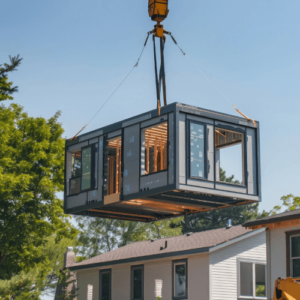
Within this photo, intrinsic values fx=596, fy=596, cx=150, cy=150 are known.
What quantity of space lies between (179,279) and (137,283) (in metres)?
3.27

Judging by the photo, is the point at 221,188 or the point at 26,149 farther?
the point at 26,149

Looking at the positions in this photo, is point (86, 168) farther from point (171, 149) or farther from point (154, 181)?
point (171, 149)

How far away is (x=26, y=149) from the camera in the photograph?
97.7 ft

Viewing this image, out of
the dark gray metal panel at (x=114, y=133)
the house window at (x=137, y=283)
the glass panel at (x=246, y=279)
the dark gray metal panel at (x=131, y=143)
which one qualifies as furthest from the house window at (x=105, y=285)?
the dark gray metal panel at (x=131, y=143)

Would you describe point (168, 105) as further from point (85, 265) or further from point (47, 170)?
point (85, 265)

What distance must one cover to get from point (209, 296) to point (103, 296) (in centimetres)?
838

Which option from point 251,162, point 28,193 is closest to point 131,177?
point 251,162

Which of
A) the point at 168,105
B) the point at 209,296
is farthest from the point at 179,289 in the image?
the point at 168,105

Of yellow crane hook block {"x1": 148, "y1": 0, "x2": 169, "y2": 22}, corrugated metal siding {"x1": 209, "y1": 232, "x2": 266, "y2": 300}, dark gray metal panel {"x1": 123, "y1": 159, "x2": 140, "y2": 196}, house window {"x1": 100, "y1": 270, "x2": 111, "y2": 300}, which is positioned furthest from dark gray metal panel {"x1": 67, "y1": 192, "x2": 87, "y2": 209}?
house window {"x1": 100, "y1": 270, "x2": 111, "y2": 300}

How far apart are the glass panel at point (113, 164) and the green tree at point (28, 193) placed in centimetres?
759

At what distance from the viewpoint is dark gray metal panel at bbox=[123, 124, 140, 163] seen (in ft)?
63.3

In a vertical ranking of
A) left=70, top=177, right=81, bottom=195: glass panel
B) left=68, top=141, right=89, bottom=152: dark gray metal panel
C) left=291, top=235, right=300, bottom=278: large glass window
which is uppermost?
left=68, top=141, right=89, bottom=152: dark gray metal panel

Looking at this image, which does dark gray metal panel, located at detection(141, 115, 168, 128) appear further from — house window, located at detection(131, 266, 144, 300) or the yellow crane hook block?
house window, located at detection(131, 266, 144, 300)

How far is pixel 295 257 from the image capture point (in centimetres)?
2142
